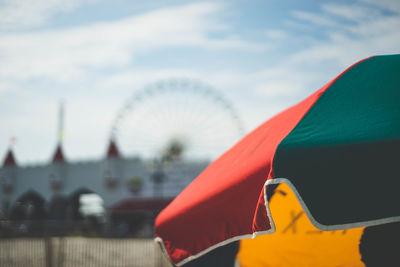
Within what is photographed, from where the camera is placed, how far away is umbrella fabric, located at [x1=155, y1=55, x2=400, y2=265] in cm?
196

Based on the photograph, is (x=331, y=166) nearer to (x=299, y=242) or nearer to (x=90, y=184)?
(x=299, y=242)

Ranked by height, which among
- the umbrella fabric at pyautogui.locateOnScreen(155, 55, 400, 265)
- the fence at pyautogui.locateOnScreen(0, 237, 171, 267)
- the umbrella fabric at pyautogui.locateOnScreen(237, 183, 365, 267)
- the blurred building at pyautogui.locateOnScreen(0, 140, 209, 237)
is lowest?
the blurred building at pyautogui.locateOnScreen(0, 140, 209, 237)

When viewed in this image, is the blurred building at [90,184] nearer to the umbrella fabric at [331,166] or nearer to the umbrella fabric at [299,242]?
the umbrella fabric at [299,242]

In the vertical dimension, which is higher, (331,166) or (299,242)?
(331,166)

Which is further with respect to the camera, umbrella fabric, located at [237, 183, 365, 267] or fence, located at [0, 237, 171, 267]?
fence, located at [0, 237, 171, 267]

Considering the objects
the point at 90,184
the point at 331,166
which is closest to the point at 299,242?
the point at 331,166

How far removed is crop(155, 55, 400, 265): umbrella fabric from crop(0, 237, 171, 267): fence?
648 cm

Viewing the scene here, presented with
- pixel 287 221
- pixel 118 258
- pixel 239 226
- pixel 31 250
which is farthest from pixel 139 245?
pixel 239 226

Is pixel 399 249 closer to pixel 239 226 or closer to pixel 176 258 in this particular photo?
pixel 239 226

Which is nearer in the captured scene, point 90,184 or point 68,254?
point 68,254

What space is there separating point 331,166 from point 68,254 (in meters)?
7.93

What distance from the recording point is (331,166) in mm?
1984

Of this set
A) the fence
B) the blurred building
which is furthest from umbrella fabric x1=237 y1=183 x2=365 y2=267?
the blurred building

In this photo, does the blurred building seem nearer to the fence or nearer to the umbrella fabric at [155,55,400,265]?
the fence
